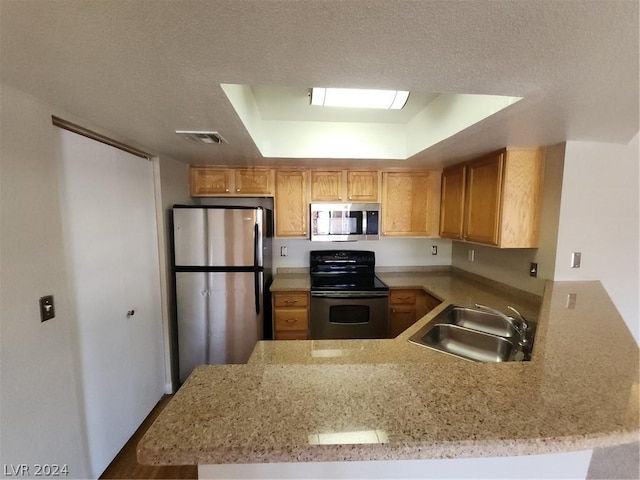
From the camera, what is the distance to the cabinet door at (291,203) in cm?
276

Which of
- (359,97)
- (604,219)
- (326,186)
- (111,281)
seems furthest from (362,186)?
(111,281)

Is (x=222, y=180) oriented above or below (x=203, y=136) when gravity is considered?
below

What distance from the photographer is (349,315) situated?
8.45 ft

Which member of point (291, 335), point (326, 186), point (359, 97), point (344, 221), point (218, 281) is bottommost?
point (291, 335)

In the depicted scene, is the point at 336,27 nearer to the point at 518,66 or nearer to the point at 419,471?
the point at 518,66

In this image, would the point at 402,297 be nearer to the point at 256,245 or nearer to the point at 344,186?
the point at 344,186

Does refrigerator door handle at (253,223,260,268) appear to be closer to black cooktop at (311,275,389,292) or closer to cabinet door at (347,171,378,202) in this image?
black cooktop at (311,275,389,292)

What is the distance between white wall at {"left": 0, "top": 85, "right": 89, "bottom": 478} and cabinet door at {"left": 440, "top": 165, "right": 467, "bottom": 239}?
296cm

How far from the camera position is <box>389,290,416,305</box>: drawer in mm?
2689

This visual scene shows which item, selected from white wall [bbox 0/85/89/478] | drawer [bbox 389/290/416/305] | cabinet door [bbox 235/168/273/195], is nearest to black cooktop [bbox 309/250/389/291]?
drawer [bbox 389/290/416/305]

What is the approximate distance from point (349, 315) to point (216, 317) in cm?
127

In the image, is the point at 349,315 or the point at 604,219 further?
the point at 349,315

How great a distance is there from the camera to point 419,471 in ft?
2.79

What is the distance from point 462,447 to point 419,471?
1.11ft
